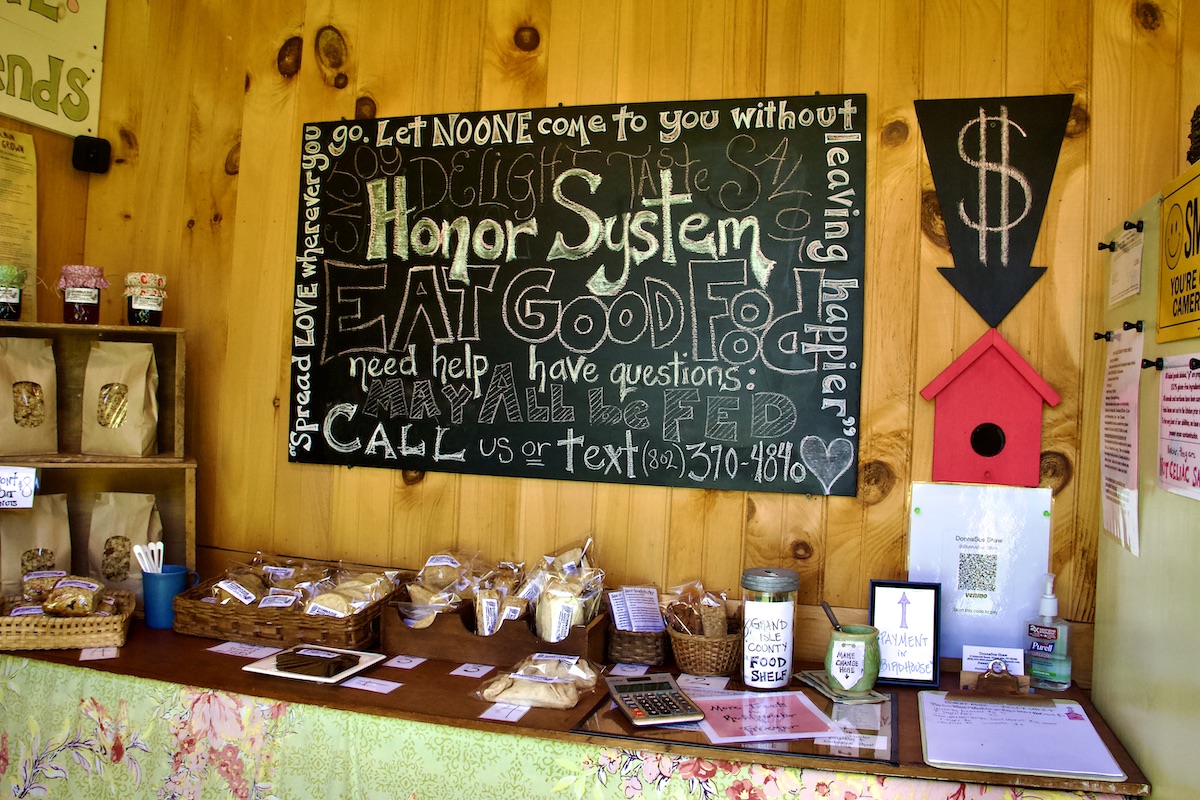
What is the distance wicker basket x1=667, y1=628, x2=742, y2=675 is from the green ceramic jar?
0.69 feet

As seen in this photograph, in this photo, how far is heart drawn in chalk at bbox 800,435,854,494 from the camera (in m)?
2.07

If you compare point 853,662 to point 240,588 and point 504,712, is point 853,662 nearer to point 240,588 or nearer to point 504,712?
point 504,712

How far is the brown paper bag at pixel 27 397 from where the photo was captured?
2.31 meters

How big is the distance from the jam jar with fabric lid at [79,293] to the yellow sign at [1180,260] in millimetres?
2482

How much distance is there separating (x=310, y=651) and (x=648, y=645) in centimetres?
77

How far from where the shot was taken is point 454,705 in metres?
1.75

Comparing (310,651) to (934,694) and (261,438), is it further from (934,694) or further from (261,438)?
(934,694)

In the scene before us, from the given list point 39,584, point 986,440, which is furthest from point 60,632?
point 986,440

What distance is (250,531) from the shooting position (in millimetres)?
2566

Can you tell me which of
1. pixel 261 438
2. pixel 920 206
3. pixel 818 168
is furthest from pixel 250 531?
pixel 920 206

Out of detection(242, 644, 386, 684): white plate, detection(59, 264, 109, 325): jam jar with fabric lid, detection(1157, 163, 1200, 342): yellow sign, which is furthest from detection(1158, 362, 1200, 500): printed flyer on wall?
detection(59, 264, 109, 325): jam jar with fabric lid

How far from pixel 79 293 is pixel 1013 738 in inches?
95.9

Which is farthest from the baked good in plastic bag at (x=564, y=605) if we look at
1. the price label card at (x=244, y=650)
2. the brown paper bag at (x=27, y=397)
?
the brown paper bag at (x=27, y=397)

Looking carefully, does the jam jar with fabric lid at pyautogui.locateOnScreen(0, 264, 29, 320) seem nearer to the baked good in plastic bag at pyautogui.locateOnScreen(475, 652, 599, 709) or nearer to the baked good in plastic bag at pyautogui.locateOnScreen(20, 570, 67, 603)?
the baked good in plastic bag at pyautogui.locateOnScreen(20, 570, 67, 603)
